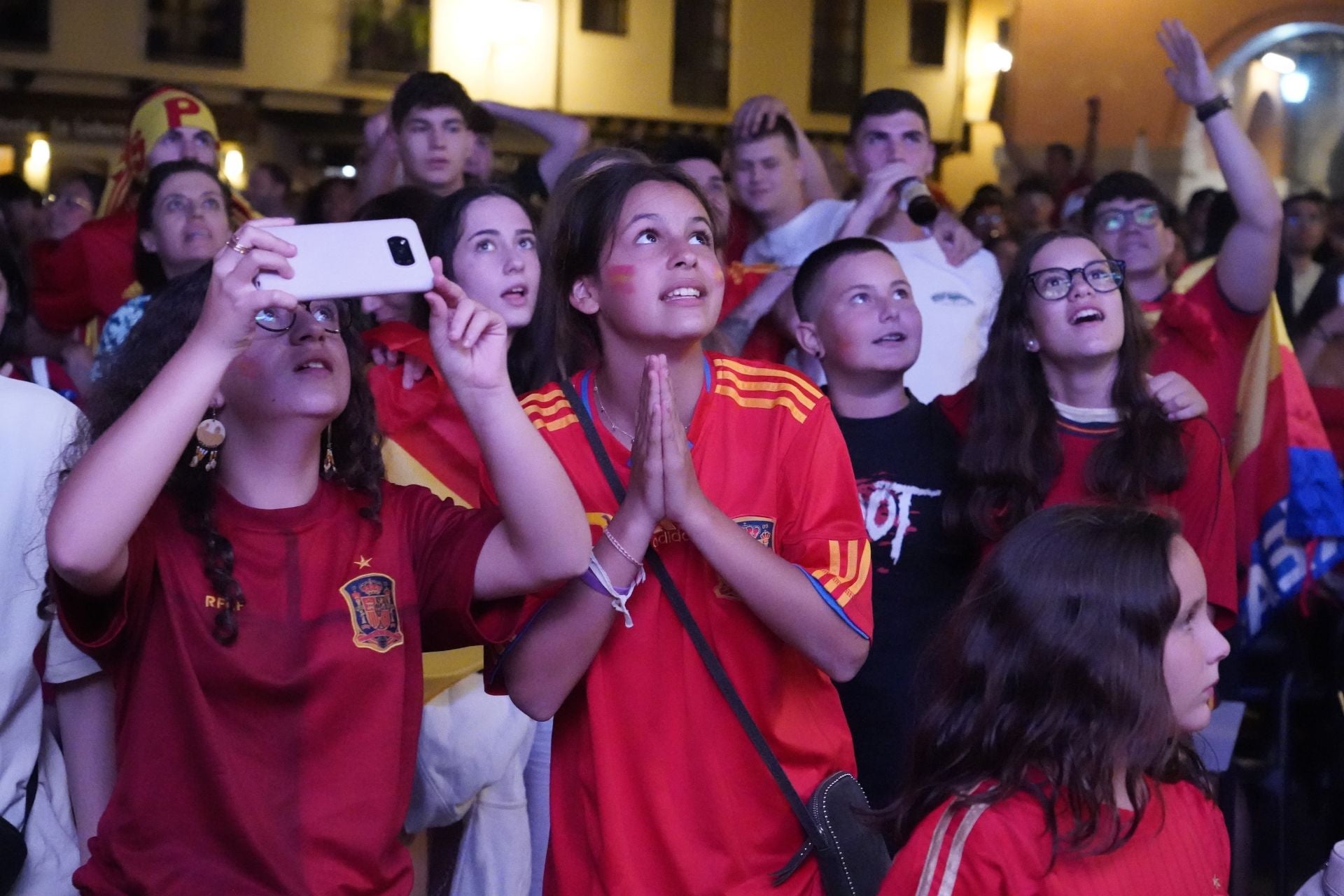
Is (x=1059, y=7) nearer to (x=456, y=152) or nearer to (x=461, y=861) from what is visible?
(x=456, y=152)

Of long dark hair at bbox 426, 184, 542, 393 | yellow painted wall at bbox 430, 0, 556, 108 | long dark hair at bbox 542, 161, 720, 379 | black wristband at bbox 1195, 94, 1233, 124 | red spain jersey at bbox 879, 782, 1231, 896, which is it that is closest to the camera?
red spain jersey at bbox 879, 782, 1231, 896

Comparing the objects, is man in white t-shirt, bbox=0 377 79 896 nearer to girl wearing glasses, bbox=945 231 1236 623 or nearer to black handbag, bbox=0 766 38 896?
black handbag, bbox=0 766 38 896

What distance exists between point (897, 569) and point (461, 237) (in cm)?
125

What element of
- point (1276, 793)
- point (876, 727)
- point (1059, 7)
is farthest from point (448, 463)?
point (1059, 7)

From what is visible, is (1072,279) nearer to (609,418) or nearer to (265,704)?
(609,418)

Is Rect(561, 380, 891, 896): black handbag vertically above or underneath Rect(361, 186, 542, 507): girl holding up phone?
underneath

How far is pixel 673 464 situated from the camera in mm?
2092

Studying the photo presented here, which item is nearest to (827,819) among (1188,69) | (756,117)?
(1188,69)

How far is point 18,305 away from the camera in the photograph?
293 cm

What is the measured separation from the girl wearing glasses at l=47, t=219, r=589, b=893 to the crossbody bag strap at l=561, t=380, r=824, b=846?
0.17 m

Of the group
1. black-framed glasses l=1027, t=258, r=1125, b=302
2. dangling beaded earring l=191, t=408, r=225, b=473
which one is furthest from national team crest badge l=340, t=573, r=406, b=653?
black-framed glasses l=1027, t=258, r=1125, b=302

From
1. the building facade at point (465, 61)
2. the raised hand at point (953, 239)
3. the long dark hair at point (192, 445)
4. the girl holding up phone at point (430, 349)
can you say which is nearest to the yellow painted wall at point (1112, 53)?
the building facade at point (465, 61)

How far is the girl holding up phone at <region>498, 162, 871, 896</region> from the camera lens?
2.15 metres

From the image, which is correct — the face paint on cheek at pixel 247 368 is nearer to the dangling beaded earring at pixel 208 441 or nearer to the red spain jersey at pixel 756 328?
the dangling beaded earring at pixel 208 441
